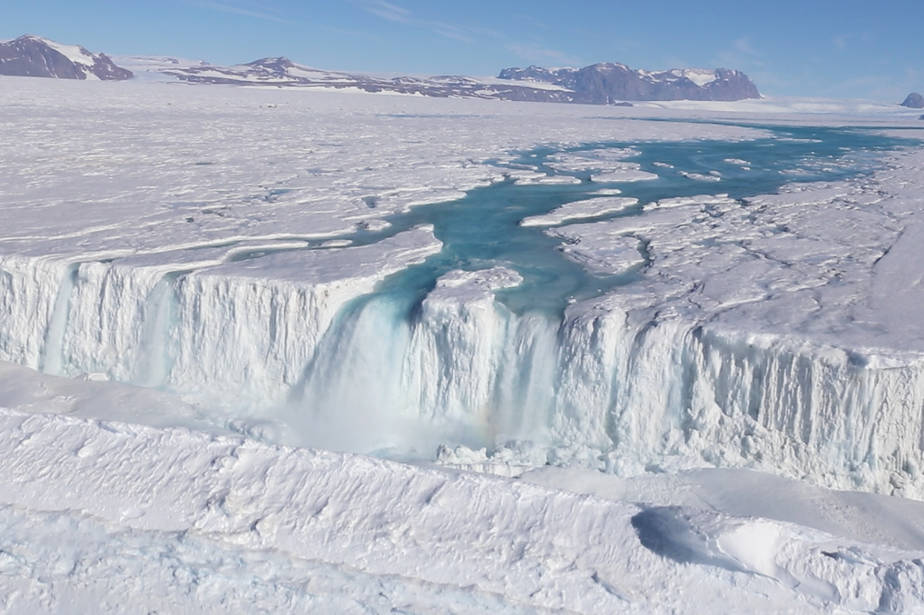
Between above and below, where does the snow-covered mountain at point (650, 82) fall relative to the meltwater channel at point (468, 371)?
above

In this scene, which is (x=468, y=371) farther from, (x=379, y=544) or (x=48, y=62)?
(x=48, y=62)

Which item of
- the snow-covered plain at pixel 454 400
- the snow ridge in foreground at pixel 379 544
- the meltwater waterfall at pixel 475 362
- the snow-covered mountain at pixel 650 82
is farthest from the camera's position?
the snow-covered mountain at pixel 650 82

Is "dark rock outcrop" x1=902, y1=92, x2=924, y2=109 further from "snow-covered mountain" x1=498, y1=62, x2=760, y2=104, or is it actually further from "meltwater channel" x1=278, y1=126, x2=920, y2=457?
"meltwater channel" x1=278, y1=126, x2=920, y2=457

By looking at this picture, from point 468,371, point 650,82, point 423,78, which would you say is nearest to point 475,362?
point 468,371

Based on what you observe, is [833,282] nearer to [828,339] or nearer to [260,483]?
[828,339]

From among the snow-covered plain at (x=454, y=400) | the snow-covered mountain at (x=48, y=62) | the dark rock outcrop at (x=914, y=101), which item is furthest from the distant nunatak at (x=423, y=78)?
the snow-covered plain at (x=454, y=400)

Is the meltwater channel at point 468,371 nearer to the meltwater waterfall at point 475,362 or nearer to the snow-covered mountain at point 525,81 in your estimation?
the meltwater waterfall at point 475,362
